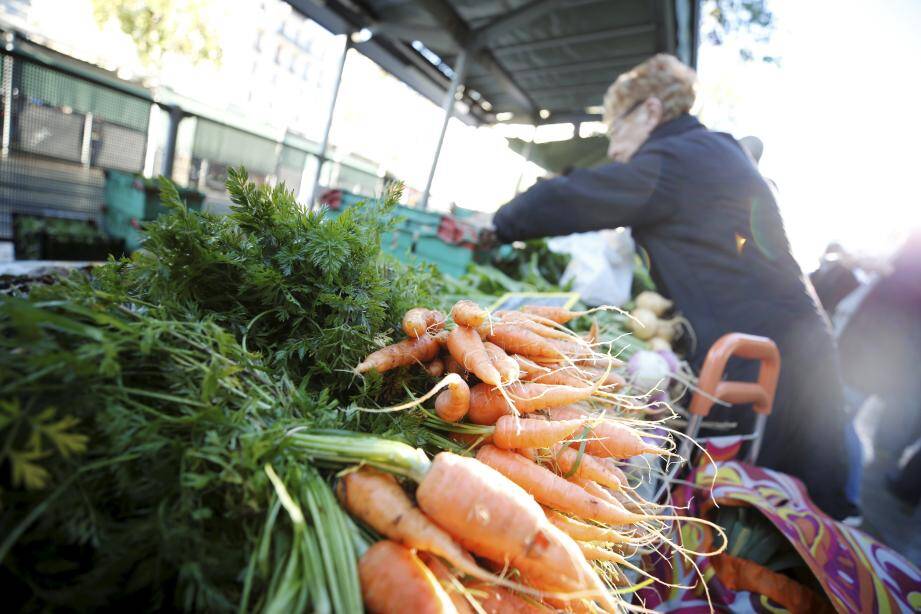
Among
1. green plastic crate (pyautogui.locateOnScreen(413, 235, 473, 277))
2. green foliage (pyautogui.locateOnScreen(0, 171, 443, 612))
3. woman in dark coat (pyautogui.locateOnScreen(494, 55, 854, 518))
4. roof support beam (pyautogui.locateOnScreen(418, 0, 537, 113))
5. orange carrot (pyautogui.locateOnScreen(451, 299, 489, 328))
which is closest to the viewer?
green foliage (pyautogui.locateOnScreen(0, 171, 443, 612))

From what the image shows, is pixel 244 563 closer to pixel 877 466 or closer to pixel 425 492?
pixel 425 492

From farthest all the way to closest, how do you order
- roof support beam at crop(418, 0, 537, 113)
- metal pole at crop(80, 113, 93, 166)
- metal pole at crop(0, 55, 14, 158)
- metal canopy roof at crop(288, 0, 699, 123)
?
1. roof support beam at crop(418, 0, 537, 113)
2. metal canopy roof at crop(288, 0, 699, 123)
3. metal pole at crop(80, 113, 93, 166)
4. metal pole at crop(0, 55, 14, 158)

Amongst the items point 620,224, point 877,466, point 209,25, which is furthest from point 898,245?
point 209,25

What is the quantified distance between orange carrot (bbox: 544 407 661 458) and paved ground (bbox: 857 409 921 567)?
3.89 m

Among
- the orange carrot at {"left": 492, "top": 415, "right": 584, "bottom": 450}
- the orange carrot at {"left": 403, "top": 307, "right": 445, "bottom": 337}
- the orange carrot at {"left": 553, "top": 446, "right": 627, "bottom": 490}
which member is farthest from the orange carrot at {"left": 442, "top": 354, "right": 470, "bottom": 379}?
the orange carrot at {"left": 553, "top": 446, "right": 627, "bottom": 490}

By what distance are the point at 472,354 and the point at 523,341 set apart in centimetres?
32

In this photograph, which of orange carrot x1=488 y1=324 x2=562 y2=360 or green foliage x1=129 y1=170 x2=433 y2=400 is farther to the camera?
orange carrot x1=488 y1=324 x2=562 y2=360

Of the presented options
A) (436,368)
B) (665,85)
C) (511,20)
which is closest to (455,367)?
(436,368)

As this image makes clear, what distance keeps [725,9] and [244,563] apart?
43.7 feet

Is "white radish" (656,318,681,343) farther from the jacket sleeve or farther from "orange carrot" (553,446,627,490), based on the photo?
"orange carrot" (553,446,627,490)

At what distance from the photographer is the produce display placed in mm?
641

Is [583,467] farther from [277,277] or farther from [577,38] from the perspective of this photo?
[577,38]

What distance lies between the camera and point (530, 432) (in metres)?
1.14

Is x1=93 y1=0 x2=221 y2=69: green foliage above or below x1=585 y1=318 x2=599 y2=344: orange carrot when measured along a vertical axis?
above
